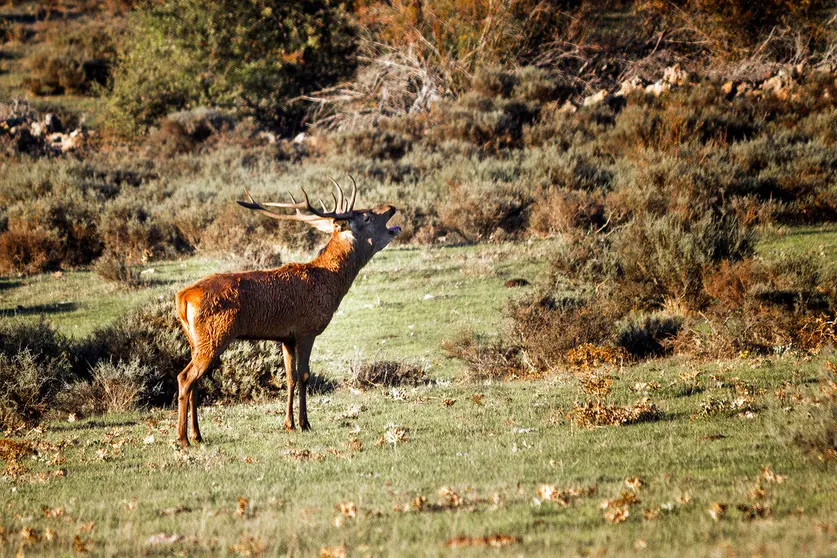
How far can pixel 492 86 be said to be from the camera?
1336 inches

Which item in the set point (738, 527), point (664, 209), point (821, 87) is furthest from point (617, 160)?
point (738, 527)

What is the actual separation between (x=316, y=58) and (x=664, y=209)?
92.6ft

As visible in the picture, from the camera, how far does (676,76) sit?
1309 inches

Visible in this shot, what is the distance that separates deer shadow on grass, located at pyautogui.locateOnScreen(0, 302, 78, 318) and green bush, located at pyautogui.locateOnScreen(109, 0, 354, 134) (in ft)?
76.3

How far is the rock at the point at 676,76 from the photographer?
32.1 metres

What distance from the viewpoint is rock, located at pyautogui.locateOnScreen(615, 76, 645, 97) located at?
32.8m

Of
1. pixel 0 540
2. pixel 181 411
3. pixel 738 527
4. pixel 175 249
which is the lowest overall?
pixel 175 249

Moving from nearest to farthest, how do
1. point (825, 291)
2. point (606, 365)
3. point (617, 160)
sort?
point (606, 365)
point (825, 291)
point (617, 160)

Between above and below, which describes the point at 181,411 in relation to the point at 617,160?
above

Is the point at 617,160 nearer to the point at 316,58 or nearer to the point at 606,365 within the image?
the point at 606,365

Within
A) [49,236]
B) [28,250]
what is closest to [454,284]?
[49,236]

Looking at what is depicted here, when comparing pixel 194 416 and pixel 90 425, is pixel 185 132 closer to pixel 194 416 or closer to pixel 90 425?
pixel 90 425

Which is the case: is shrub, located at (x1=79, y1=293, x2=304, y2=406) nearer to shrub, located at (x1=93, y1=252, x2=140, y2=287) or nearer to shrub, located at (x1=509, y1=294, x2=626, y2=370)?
shrub, located at (x1=509, y1=294, x2=626, y2=370)

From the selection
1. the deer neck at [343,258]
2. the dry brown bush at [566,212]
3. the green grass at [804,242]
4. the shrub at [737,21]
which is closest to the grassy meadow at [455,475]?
the deer neck at [343,258]
